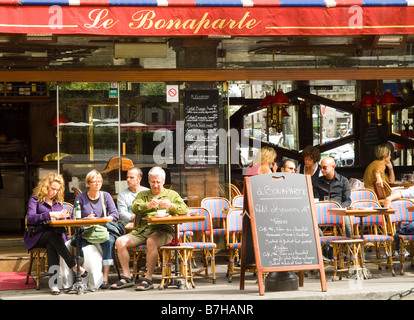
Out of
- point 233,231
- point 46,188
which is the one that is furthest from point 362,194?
point 46,188

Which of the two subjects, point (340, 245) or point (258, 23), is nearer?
point (340, 245)

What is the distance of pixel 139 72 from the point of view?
1241cm

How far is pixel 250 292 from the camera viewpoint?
962 centimetres

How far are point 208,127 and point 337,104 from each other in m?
5.55

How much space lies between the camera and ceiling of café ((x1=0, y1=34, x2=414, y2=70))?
1214 cm

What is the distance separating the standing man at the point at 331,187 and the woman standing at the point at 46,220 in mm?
3398

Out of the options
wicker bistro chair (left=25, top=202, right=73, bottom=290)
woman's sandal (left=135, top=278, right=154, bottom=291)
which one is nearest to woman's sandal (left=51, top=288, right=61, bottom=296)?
wicker bistro chair (left=25, top=202, right=73, bottom=290)

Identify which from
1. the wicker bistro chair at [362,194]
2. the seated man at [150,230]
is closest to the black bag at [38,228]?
the seated man at [150,230]

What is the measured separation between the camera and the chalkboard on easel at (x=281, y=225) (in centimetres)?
Result: 937

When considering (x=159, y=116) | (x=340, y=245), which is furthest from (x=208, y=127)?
(x=340, y=245)

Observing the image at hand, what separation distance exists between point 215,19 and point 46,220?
3.51 m

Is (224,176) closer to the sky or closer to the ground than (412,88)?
closer to the ground

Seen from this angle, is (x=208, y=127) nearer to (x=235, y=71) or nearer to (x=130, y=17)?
(x=235, y=71)
